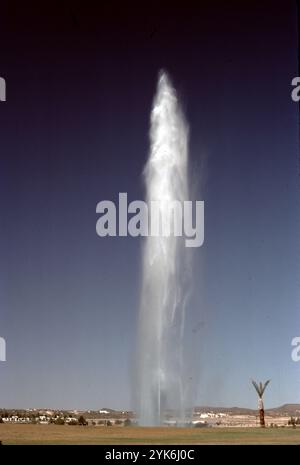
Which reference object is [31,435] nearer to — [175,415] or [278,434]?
[175,415]

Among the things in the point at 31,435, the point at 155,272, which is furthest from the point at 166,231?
the point at 31,435

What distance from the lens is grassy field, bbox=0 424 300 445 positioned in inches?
1057

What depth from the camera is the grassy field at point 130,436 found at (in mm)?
26859

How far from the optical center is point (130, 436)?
92.4ft

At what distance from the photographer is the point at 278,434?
105ft
